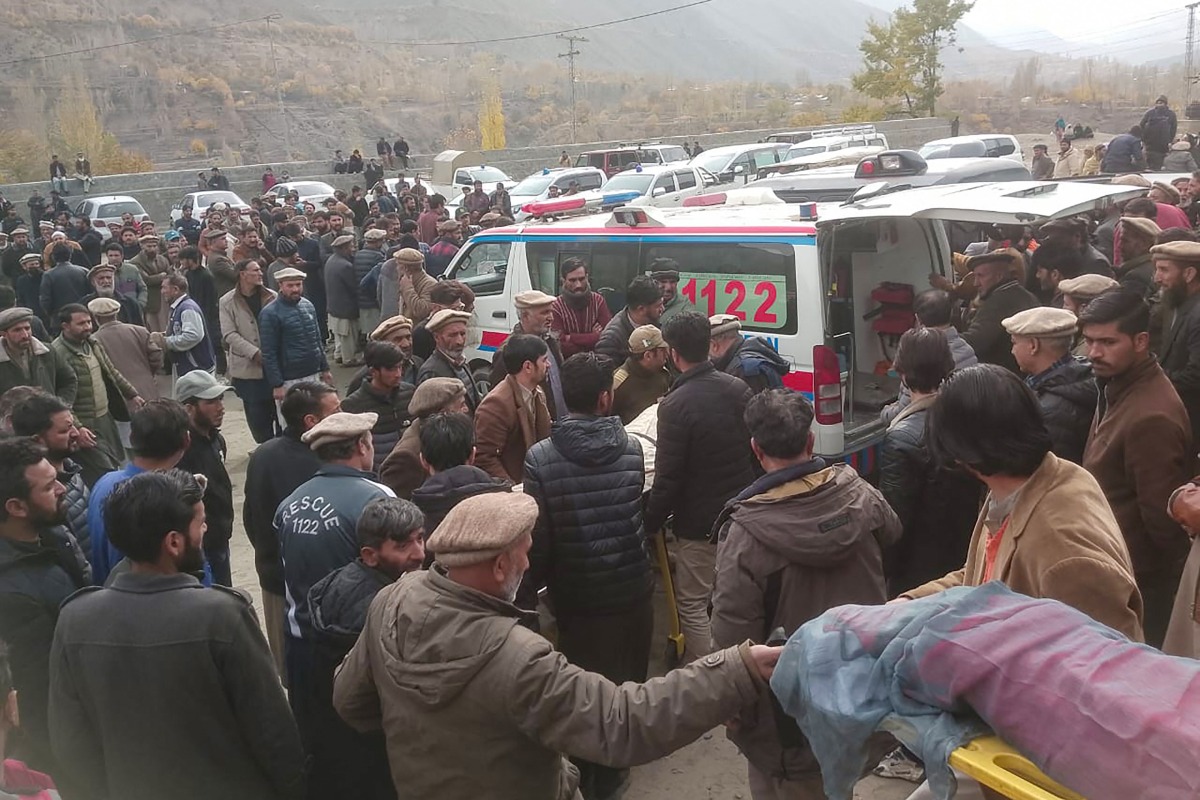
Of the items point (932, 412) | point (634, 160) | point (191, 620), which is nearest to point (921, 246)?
point (932, 412)

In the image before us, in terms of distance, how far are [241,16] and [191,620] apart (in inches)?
4159

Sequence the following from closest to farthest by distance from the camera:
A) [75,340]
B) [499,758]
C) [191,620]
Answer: [499,758] < [191,620] < [75,340]

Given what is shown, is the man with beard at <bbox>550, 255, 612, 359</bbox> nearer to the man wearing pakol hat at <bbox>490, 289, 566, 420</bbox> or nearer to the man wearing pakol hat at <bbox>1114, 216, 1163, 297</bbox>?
the man wearing pakol hat at <bbox>490, 289, 566, 420</bbox>

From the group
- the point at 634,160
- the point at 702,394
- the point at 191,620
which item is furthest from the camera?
the point at 634,160

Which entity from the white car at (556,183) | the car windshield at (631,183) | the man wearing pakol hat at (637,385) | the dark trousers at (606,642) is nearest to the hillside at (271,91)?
the white car at (556,183)

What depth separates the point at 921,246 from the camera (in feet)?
23.0

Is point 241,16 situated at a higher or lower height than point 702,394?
higher

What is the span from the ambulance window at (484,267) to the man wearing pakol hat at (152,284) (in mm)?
4050

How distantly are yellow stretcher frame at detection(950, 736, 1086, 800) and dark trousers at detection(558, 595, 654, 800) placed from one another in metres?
2.29

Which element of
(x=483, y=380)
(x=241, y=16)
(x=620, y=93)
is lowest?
(x=483, y=380)

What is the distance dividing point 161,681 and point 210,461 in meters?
2.32

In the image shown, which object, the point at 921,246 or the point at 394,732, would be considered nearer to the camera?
the point at 394,732

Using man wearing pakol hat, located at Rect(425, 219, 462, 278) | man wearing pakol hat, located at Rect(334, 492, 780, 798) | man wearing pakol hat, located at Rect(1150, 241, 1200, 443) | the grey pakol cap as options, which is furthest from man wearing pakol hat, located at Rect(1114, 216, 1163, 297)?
man wearing pakol hat, located at Rect(425, 219, 462, 278)

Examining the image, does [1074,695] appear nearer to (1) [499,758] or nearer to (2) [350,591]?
(1) [499,758]
